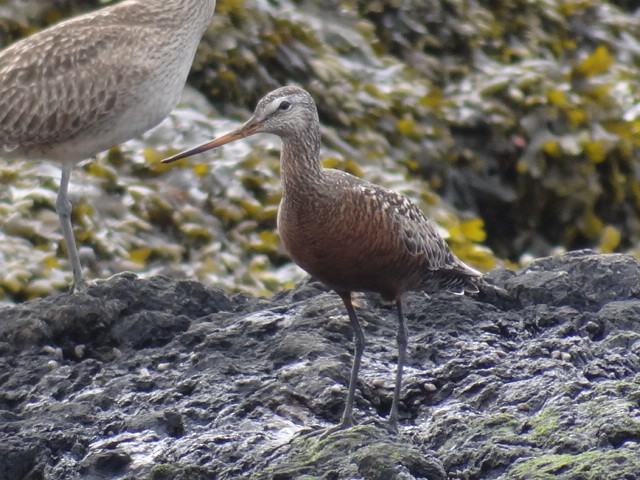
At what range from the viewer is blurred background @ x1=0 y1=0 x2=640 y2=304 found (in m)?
8.31

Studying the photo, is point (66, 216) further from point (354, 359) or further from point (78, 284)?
point (354, 359)

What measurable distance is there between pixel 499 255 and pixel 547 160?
3.19ft

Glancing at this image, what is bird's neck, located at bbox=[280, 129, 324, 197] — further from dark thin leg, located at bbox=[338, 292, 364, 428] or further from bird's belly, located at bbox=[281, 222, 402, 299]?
dark thin leg, located at bbox=[338, 292, 364, 428]

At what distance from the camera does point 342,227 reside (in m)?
5.46

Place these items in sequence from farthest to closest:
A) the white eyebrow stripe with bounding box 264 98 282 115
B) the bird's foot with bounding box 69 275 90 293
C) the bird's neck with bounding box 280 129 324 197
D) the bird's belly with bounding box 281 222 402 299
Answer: the bird's foot with bounding box 69 275 90 293
the white eyebrow stripe with bounding box 264 98 282 115
the bird's neck with bounding box 280 129 324 197
the bird's belly with bounding box 281 222 402 299

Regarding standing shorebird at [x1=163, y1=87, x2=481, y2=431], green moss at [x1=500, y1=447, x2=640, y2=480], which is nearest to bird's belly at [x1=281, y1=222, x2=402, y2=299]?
standing shorebird at [x1=163, y1=87, x2=481, y2=431]

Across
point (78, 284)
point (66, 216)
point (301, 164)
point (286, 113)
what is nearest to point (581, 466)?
point (301, 164)

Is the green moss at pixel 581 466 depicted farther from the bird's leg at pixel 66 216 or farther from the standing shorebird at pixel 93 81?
the standing shorebird at pixel 93 81

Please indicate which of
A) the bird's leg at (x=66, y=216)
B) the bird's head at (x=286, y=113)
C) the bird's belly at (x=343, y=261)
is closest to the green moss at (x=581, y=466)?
the bird's belly at (x=343, y=261)

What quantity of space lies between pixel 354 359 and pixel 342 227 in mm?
581

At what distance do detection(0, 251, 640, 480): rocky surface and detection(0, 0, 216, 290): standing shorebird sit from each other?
4.63ft

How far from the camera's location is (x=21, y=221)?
809 cm

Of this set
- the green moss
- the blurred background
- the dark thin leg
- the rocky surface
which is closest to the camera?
the green moss

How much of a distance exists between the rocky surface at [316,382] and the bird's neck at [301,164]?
2.45 ft
